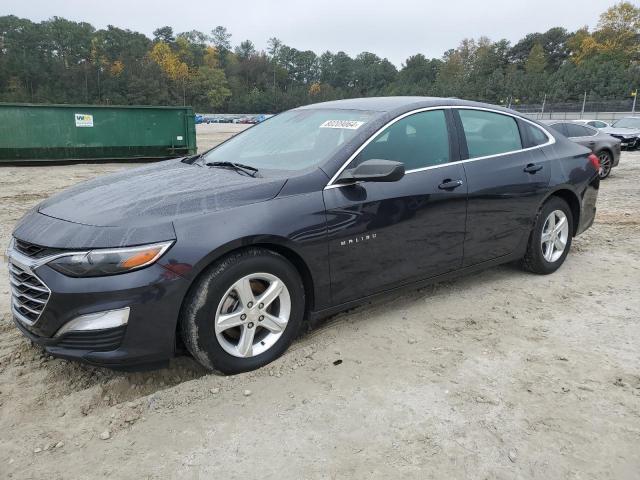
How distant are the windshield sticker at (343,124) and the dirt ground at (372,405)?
1.36m

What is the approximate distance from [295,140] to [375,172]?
85 centimetres

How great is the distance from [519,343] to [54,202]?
306 centimetres

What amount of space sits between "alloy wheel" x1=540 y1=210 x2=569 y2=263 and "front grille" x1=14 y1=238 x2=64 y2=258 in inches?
150

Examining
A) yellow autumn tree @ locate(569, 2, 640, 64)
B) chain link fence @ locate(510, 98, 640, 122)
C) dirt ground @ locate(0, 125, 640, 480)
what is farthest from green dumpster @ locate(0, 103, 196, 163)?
yellow autumn tree @ locate(569, 2, 640, 64)

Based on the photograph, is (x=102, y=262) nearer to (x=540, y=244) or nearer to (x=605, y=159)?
(x=540, y=244)

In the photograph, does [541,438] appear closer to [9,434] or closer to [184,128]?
[9,434]

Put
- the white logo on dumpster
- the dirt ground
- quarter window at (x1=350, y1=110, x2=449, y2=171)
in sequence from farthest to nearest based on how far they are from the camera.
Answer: the white logo on dumpster < quarter window at (x1=350, y1=110, x2=449, y2=171) < the dirt ground

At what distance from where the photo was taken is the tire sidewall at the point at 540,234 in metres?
4.45

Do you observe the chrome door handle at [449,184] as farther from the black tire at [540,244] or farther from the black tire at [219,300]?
the black tire at [219,300]

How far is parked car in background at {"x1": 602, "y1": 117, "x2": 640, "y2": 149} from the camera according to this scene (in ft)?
62.3

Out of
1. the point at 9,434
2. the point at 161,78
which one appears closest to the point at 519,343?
the point at 9,434

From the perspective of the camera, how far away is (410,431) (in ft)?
8.07

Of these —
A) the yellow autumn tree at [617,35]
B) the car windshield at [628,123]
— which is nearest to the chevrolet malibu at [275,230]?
the car windshield at [628,123]

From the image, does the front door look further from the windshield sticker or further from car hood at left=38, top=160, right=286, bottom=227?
car hood at left=38, top=160, right=286, bottom=227
